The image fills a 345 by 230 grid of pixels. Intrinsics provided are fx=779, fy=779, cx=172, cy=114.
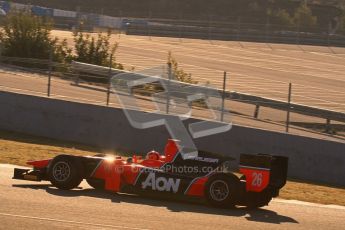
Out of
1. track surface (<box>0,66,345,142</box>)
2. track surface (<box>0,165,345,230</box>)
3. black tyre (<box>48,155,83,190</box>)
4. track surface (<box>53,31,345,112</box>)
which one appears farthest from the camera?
track surface (<box>53,31,345,112</box>)

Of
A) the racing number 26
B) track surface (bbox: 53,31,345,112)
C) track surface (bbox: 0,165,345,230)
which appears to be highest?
track surface (bbox: 53,31,345,112)

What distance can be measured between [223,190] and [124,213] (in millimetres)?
1926

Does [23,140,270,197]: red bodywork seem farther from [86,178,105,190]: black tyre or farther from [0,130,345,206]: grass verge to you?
[0,130,345,206]: grass verge

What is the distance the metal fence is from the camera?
2164cm

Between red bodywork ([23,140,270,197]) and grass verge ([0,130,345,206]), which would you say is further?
grass verge ([0,130,345,206])

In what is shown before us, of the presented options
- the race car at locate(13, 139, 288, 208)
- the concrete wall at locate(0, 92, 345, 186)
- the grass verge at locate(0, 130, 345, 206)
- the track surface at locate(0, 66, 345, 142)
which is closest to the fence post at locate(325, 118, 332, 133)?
the track surface at locate(0, 66, 345, 142)

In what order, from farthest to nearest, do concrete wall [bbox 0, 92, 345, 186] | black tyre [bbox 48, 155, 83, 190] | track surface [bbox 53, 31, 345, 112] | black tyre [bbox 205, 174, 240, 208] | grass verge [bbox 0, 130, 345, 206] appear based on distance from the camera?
track surface [bbox 53, 31, 345, 112] → concrete wall [bbox 0, 92, 345, 186] → grass verge [bbox 0, 130, 345, 206] → black tyre [bbox 48, 155, 83, 190] → black tyre [bbox 205, 174, 240, 208]

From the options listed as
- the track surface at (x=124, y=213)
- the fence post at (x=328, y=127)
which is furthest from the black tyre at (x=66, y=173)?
the fence post at (x=328, y=127)

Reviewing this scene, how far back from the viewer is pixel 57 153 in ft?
60.6

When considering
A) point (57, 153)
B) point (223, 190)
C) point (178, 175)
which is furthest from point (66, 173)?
point (57, 153)

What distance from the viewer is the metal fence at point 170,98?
852 inches

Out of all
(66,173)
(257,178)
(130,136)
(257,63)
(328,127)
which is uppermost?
(257,63)

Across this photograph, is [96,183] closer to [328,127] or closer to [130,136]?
[130,136]

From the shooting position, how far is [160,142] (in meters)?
19.8
